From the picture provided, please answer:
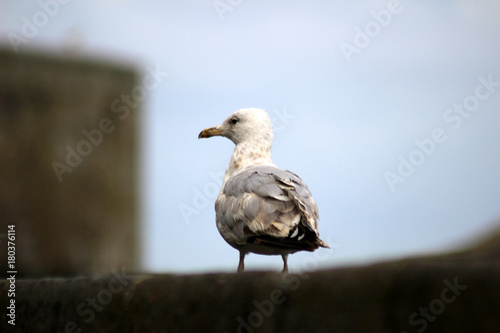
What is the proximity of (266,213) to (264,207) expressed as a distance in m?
0.05

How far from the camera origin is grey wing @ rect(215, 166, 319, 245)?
10.9 feet

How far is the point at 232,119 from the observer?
4539 mm

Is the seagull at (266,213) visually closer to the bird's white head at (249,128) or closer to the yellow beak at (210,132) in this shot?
the bird's white head at (249,128)

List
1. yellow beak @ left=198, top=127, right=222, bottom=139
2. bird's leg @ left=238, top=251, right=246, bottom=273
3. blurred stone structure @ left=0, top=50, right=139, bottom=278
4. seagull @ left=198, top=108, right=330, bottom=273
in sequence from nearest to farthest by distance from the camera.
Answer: seagull @ left=198, top=108, right=330, bottom=273 → bird's leg @ left=238, top=251, right=246, bottom=273 → yellow beak @ left=198, top=127, right=222, bottom=139 → blurred stone structure @ left=0, top=50, right=139, bottom=278

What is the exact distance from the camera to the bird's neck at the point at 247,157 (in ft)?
13.8

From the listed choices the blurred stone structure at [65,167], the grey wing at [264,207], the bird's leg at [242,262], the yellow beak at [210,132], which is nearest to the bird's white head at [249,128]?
the yellow beak at [210,132]

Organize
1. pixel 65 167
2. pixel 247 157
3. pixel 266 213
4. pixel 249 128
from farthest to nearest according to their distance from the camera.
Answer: pixel 65 167, pixel 249 128, pixel 247 157, pixel 266 213

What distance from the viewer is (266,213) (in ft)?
11.1

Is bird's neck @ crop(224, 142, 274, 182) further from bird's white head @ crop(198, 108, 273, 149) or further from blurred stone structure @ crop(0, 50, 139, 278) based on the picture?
blurred stone structure @ crop(0, 50, 139, 278)

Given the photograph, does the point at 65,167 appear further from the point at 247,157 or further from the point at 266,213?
the point at 266,213

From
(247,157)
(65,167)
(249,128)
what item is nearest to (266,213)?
(247,157)

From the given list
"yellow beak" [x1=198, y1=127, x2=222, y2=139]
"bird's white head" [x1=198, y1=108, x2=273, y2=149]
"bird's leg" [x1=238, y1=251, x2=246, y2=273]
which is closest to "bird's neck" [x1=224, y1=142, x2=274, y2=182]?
"bird's white head" [x1=198, y1=108, x2=273, y2=149]

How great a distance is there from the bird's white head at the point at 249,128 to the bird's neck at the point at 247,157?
1.2 inches

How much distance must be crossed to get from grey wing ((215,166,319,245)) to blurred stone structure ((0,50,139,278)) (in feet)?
23.7
